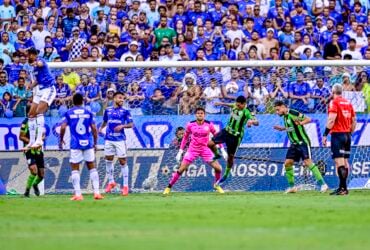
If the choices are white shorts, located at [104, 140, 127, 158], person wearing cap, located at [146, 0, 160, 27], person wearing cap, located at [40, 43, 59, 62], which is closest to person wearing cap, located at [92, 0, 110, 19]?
person wearing cap, located at [146, 0, 160, 27]

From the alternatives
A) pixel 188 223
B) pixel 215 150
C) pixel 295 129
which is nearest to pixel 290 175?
pixel 295 129

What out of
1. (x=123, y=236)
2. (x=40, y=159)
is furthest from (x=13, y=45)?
(x=123, y=236)

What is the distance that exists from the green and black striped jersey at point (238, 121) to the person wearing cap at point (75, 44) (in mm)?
7120

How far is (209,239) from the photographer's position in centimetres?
1590

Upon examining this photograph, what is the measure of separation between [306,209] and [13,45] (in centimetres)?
1614

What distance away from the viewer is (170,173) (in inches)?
1243

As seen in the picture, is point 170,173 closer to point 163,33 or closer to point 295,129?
point 295,129

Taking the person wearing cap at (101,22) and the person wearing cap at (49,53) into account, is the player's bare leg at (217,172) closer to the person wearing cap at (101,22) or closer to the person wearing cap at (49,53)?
the person wearing cap at (49,53)

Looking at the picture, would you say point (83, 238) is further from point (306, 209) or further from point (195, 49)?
point (195, 49)

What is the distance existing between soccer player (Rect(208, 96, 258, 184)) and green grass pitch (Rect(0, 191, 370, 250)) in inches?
160

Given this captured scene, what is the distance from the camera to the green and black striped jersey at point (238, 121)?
29.5 metres

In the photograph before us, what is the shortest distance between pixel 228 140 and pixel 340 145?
3723 millimetres

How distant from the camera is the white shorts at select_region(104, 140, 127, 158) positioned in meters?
29.0

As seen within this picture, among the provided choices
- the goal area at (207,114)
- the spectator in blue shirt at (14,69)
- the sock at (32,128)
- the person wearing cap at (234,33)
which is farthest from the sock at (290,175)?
the person wearing cap at (234,33)
